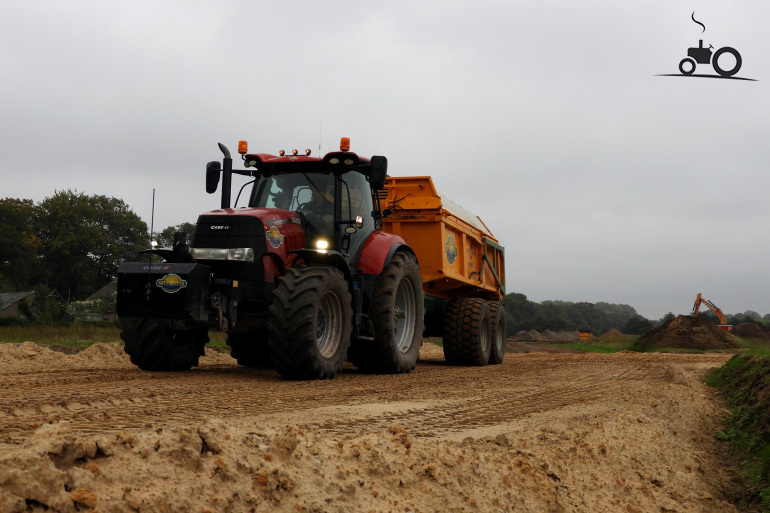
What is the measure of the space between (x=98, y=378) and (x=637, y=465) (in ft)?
18.9

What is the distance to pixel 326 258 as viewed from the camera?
30.3 ft

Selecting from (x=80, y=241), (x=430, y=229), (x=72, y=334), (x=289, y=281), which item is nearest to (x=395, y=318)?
(x=430, y=229)

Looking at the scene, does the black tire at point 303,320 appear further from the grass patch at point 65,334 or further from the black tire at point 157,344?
the grass patch at point 65,334

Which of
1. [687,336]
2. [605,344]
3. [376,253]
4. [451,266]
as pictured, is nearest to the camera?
[376,253]

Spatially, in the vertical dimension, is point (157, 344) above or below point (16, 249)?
below

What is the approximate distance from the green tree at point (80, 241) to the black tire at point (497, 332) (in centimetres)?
3548

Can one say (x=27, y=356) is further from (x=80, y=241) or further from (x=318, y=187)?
(x=80, y=241)

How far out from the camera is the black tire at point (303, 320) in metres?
8.35

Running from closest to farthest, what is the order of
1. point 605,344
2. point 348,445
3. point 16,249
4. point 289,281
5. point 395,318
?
point 348,445
point 289,281
point 395,318
point 605,344
point 16,249

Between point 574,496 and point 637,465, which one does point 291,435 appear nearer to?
point 574,496

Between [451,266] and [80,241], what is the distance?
39.8 metres

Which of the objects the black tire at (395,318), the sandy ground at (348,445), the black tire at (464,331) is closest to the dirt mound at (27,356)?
the sandy ground at (348,445)

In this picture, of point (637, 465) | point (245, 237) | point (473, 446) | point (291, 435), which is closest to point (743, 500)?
point (637, 465)

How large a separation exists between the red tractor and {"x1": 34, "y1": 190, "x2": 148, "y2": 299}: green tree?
38927 mm
